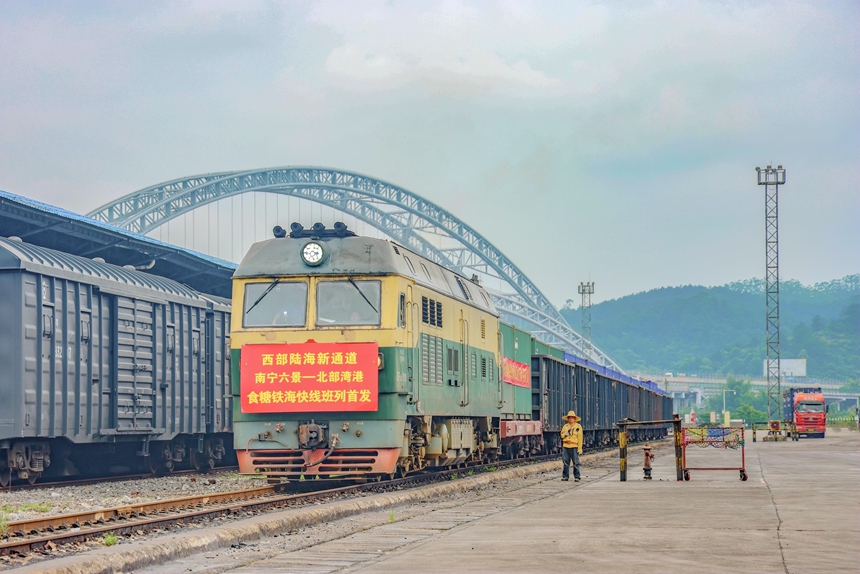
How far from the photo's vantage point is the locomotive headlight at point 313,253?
18906mm

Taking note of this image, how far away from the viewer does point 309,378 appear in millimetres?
18281

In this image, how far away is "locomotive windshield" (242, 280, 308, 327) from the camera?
18672 mm

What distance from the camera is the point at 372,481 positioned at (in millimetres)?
20844

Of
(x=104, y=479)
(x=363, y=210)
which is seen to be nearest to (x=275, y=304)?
(x=104, y=479)

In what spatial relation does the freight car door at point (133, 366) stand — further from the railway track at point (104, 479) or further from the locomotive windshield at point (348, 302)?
the locomotive windshield at point (348, 302)

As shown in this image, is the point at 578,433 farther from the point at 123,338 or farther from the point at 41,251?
the point at 41,251

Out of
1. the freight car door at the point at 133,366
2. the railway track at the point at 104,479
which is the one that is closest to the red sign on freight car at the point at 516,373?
the railway track at the point at 104,479

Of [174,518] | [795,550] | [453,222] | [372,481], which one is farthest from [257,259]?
[453,222]

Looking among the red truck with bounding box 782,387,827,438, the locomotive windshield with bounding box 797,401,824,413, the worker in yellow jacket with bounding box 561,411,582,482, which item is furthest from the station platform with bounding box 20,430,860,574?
the locomotive windshield with bounding box 797,401,824,413

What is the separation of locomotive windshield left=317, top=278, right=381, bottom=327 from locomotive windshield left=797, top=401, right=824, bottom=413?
6256 centimetres

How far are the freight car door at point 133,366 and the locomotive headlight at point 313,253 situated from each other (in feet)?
20.2

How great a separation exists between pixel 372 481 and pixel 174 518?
24.1 feet

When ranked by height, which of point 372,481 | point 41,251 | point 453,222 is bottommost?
point 372,481

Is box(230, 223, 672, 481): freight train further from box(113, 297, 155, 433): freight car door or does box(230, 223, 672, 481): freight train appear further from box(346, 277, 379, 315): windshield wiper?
box(113, 297, 155, 433): freight car door
